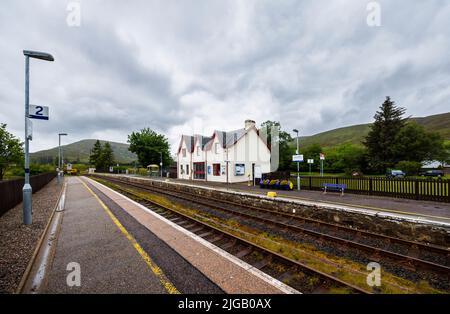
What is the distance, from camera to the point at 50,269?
4070 mm

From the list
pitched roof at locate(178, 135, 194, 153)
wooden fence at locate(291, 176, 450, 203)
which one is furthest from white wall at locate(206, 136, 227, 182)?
wooden fence at locate(291, 176, 450, 203)

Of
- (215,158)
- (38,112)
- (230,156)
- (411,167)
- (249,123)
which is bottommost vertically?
(411,167)

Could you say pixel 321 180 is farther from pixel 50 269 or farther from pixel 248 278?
pixel 50 269

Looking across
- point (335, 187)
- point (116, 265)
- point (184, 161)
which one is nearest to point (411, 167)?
point (335, 187)

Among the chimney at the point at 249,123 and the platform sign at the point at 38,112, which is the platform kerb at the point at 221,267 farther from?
the chimney at the point at 249,123

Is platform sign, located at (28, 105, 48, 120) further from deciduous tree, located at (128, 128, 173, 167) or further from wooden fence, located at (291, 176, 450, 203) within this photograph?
deciduous tree, located at (128, 128, 173, 167)

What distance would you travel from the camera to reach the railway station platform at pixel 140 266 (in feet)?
11.3

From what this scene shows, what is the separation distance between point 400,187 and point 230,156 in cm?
1803

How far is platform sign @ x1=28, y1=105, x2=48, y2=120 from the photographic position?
7.20m

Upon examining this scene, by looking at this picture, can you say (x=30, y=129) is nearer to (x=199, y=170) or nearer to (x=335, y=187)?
(x=335, y=187)

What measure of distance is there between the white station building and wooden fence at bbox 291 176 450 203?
11.7 metres

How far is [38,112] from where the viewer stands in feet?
24.0
